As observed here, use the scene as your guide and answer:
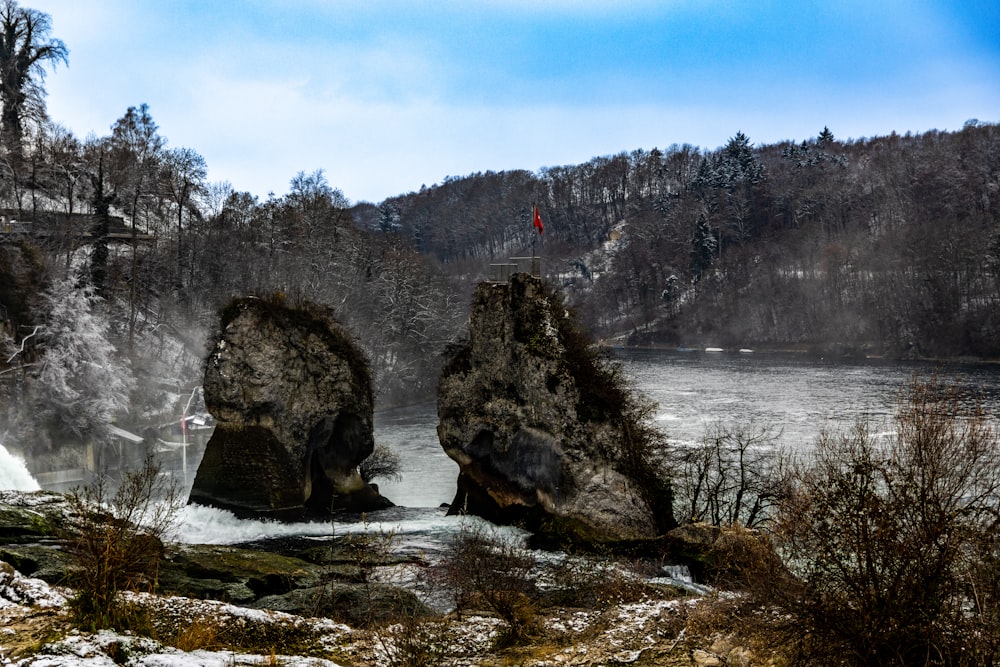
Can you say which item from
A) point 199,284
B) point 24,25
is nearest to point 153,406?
point 199,284

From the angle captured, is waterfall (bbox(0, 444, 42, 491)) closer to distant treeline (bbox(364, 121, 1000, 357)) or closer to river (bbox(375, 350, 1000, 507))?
river (bbox(375, 350, 1000, 507))

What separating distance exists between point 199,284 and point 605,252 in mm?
97269

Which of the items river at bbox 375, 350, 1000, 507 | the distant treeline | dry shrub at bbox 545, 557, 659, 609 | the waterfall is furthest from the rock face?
the distant treeline

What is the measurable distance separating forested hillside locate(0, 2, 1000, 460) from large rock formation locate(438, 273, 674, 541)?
61.1ft

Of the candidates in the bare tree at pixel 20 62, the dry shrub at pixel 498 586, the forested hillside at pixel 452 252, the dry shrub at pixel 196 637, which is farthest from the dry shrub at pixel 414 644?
the bare tree at pixel 20 62

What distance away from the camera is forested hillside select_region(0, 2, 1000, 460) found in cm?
4428

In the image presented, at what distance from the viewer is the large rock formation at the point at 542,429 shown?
23094mm

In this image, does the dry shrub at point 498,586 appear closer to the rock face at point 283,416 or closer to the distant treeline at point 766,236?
the rock face at point 283,416

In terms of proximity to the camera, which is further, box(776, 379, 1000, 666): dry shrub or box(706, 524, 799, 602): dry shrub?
box(706, 524, 799, 602): dry shrub

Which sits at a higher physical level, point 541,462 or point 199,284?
point 199,284

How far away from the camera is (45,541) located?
14227 millimetres

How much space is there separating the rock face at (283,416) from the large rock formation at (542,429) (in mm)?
4812

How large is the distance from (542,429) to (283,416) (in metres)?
10.3

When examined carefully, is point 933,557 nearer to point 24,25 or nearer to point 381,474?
point 381,474
